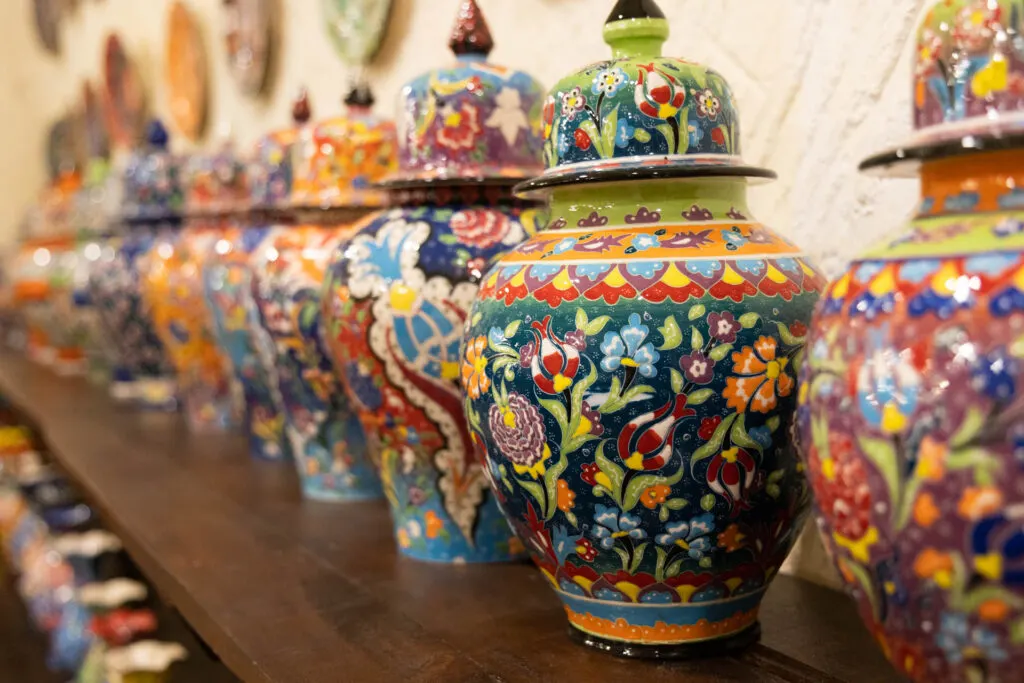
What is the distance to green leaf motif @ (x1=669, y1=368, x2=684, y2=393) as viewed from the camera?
0.57 m

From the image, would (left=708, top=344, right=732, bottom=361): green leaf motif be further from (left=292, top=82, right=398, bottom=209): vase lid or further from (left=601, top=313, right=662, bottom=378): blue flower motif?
(left=292, top=82, right=398, bottom=209): vase lid

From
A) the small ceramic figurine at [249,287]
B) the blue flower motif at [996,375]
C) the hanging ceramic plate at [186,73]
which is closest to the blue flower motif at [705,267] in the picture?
the blue flower motif at [996,375]

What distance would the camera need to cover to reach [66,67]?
390 cm

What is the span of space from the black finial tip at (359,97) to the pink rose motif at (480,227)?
31 centimetres

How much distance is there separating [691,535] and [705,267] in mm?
151

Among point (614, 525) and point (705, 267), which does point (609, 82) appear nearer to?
point (705, 267)

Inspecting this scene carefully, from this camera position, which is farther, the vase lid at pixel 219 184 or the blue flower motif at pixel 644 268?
the vase lid at pixel 219 184

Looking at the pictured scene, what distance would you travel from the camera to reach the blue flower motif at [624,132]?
24.7 inches

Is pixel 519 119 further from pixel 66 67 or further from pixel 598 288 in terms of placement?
pixel 66 67

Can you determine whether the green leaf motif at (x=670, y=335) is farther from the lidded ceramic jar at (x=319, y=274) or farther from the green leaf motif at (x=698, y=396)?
the lidded ceramic jar at (x=319, y=274)

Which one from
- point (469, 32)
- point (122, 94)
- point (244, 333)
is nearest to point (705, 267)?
point (469, 32)

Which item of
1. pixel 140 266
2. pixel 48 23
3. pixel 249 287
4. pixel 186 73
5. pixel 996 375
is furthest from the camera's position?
pixel 48 23

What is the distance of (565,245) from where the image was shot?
2.08 ft

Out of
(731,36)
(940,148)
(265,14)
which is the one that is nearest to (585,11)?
(731,36)
